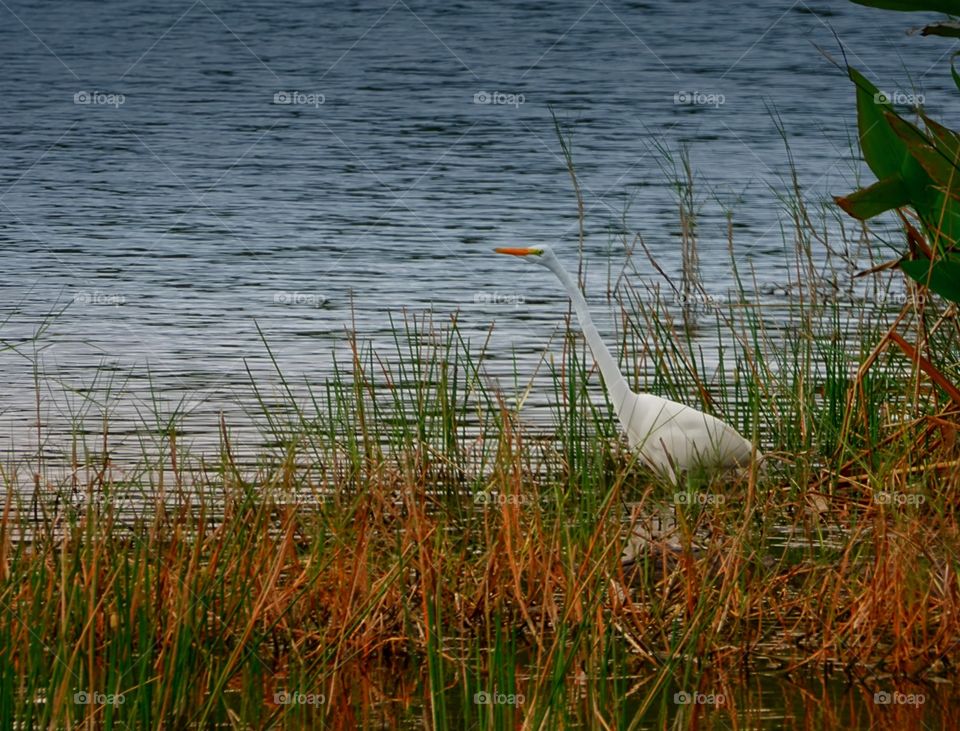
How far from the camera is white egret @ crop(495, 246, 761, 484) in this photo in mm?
4875

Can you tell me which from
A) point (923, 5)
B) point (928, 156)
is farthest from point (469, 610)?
point (923, 5)

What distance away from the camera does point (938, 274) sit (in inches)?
165

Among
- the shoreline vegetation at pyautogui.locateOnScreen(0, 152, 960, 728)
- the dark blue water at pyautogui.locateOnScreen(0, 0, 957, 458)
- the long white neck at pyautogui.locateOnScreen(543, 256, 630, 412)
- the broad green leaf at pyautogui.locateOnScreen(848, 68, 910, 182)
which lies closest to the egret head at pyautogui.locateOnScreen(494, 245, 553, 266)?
the long white neck at pyautogui.locateOnScreen(543, 256, 630, 412)

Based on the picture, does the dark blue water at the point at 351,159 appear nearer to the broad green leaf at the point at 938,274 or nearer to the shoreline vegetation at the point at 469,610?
the broad green leaf at the point at 938,274

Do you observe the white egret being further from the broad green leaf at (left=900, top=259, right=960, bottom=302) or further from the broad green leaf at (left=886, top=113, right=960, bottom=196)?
the broad green leaf at (left=886, top=113, right=960, bottom=196)

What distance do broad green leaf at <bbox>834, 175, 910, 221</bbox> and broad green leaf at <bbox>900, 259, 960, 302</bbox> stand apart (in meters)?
0.16

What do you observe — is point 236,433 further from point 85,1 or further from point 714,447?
point 85,1

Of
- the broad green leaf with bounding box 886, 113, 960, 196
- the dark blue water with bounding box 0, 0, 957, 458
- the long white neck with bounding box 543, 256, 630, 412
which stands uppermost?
the dark blue water with bounding box 0, 0, 957, 458

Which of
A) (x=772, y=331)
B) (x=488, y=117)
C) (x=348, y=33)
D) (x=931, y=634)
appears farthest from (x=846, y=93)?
(x=931, y=634)

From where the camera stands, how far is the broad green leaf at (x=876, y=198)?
4164 millimetres

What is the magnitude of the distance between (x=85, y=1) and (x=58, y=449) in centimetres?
2481

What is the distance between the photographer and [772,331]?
812 centimetres

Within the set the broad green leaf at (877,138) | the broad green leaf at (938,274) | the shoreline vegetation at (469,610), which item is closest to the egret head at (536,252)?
the shoreline vegetation at (469,610)

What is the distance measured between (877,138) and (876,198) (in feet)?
0.73
